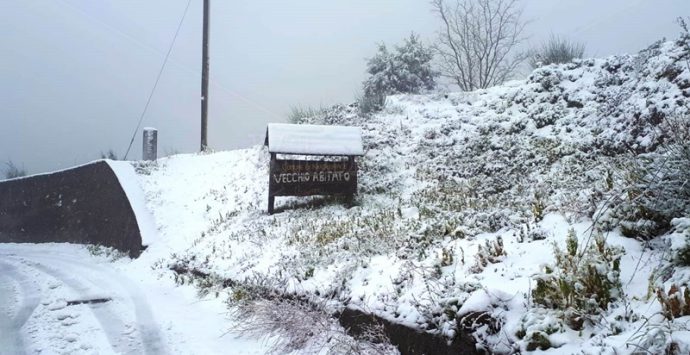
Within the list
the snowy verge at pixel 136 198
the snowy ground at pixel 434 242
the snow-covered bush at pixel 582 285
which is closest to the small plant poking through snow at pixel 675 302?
the snowy ground at pixel 434 242

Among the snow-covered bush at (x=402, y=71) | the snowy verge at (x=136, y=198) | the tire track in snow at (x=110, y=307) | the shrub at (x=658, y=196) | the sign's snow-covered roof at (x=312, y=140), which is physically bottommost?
the tire track in snow at (x=110, y=307)

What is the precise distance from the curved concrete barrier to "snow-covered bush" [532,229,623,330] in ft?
33.5

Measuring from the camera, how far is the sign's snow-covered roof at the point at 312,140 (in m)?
10.3

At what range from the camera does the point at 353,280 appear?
213 inches

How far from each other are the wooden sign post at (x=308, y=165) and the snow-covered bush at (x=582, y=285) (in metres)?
6.99

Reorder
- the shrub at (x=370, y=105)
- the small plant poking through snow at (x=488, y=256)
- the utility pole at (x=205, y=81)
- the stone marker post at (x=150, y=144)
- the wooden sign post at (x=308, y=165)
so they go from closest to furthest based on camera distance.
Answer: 1. the small plant poking through snow at (x=488, y=256)
2. the wooden sign post at (x=308, y=165)
3. the shrub at (x=370, y=105)
4. the stone marker post at (x=150, y=144)
5. the utility pole at (x=205, y=81)

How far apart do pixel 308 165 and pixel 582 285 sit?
7.61m

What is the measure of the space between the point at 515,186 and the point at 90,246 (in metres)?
12.1

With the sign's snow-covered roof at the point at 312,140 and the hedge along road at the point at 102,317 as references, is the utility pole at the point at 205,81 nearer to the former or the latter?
the sign's snow-covered roof at the point at 312,140

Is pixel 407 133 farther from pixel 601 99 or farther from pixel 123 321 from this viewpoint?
pixel 123 321

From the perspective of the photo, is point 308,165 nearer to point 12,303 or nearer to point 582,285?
point 12,303

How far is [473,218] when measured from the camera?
5.90 m

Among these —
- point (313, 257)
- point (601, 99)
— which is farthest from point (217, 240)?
point (601, 99)

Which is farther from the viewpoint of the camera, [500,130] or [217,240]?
[500,130]
